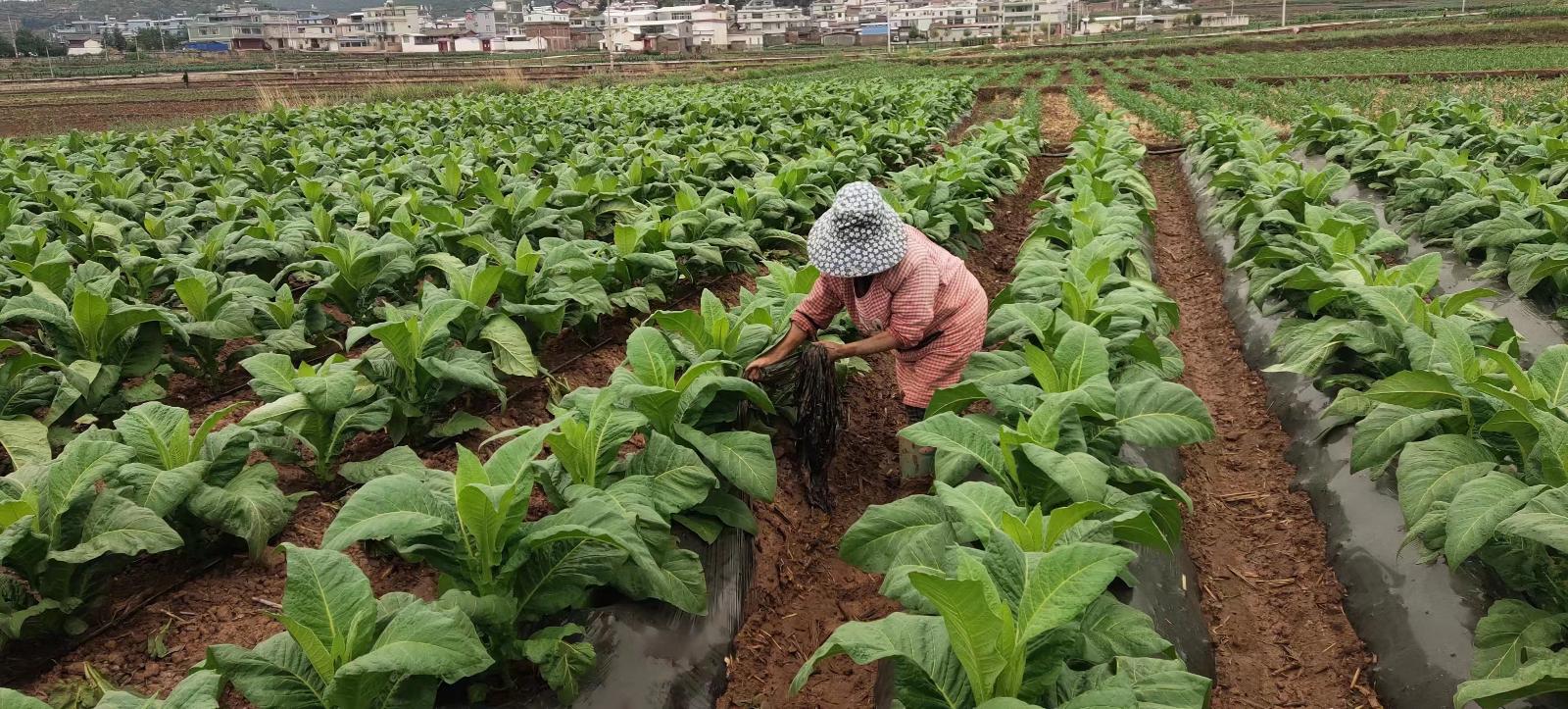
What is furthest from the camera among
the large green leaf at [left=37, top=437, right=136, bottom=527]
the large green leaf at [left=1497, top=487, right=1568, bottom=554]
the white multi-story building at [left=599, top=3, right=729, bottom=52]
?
the white multi-story building at [left=599, top=3, right=729, bottom=52]

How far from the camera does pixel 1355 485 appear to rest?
3.86m

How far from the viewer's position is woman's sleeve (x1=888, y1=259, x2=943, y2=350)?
3941 millimetres

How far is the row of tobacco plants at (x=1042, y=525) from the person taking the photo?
2150mm

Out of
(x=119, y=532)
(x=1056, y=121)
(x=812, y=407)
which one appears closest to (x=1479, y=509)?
(x=812, y=407)

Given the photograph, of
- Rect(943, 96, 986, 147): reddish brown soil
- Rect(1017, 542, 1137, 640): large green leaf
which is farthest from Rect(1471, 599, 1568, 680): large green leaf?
Rect(943, 96, 986, 147): reddish brown soil

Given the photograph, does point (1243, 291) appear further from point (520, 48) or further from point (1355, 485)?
point (520, 48)

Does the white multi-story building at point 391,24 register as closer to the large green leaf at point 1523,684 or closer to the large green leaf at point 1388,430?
the large green leaf at point 1388,430

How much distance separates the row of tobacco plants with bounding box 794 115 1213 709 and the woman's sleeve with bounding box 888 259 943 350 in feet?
0.96

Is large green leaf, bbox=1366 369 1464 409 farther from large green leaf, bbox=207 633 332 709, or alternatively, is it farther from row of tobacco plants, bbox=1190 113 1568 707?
large green leaf, bbox=207 633 332 709

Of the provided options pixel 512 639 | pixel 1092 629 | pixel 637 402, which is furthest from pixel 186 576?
pixel 1092 629

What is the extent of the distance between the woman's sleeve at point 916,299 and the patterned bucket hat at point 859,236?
17 centimetres

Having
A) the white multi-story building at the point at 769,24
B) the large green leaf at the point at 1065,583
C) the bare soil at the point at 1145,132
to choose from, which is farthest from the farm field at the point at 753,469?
the white multi-story building at the point at 769,24

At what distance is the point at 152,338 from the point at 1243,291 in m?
6.99

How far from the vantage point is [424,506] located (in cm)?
247
